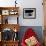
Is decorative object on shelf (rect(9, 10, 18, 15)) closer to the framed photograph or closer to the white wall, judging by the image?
the white wall

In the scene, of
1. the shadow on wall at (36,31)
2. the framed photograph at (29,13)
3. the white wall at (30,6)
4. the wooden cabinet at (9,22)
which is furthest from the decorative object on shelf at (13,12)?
the shadow on wall at (36,31)

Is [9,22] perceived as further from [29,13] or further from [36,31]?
[36,31]

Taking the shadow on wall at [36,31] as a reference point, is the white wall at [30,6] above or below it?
above

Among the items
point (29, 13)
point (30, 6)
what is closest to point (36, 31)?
point (29, 13)

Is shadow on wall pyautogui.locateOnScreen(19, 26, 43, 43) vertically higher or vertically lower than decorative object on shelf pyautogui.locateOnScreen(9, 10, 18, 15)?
lower

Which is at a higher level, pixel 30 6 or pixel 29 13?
pixel 30 6

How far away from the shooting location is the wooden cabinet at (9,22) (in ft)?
18.7

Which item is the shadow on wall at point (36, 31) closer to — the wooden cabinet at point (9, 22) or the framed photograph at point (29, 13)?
the wooden cabinet at point (9, 22)

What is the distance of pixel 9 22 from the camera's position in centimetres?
588

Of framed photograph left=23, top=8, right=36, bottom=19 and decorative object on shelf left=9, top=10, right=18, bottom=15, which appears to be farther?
framed photograph left=23, top=8, right=36, bottom=19

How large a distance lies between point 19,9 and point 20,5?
0.54 ft

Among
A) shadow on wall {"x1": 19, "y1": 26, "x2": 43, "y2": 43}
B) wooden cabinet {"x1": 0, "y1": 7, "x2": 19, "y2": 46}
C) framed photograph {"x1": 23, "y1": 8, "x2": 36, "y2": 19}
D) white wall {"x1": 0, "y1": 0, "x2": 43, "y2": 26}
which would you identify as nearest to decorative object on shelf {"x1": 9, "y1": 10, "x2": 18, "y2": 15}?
wooden cabinet {"x1": 0, "y1": 7, "x2": 19, "y2": 46}

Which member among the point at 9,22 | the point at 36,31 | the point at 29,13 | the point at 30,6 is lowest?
the point at 36,31

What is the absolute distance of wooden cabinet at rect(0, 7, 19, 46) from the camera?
18.7 feet
